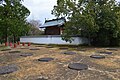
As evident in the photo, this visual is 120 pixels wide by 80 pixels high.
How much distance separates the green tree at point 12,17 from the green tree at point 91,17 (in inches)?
113

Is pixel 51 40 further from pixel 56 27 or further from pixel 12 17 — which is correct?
pixel 12 17

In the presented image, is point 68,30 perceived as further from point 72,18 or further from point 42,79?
point 42,79

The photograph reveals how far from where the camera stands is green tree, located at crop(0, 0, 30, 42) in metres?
10.6

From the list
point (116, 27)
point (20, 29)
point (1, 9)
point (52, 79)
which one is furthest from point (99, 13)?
point (52, 79)

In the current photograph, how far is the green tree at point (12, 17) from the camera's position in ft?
34.8

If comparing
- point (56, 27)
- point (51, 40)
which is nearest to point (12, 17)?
point (51, 40)

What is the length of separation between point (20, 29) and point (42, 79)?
8.46 meters

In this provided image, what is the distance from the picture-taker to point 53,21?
65.2ft

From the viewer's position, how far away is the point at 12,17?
37.0ft

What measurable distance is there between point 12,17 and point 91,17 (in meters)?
6.31

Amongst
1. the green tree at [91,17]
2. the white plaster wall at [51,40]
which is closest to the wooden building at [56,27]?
the white plaster wall at [51,40]

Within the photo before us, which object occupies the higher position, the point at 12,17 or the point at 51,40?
the point at 12,17

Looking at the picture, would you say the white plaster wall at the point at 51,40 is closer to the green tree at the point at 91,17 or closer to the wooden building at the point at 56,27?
the green tree at the point at 91,17

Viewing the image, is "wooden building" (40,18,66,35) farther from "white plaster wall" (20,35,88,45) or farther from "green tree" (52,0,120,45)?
"green tree" (52,0,120,45)
